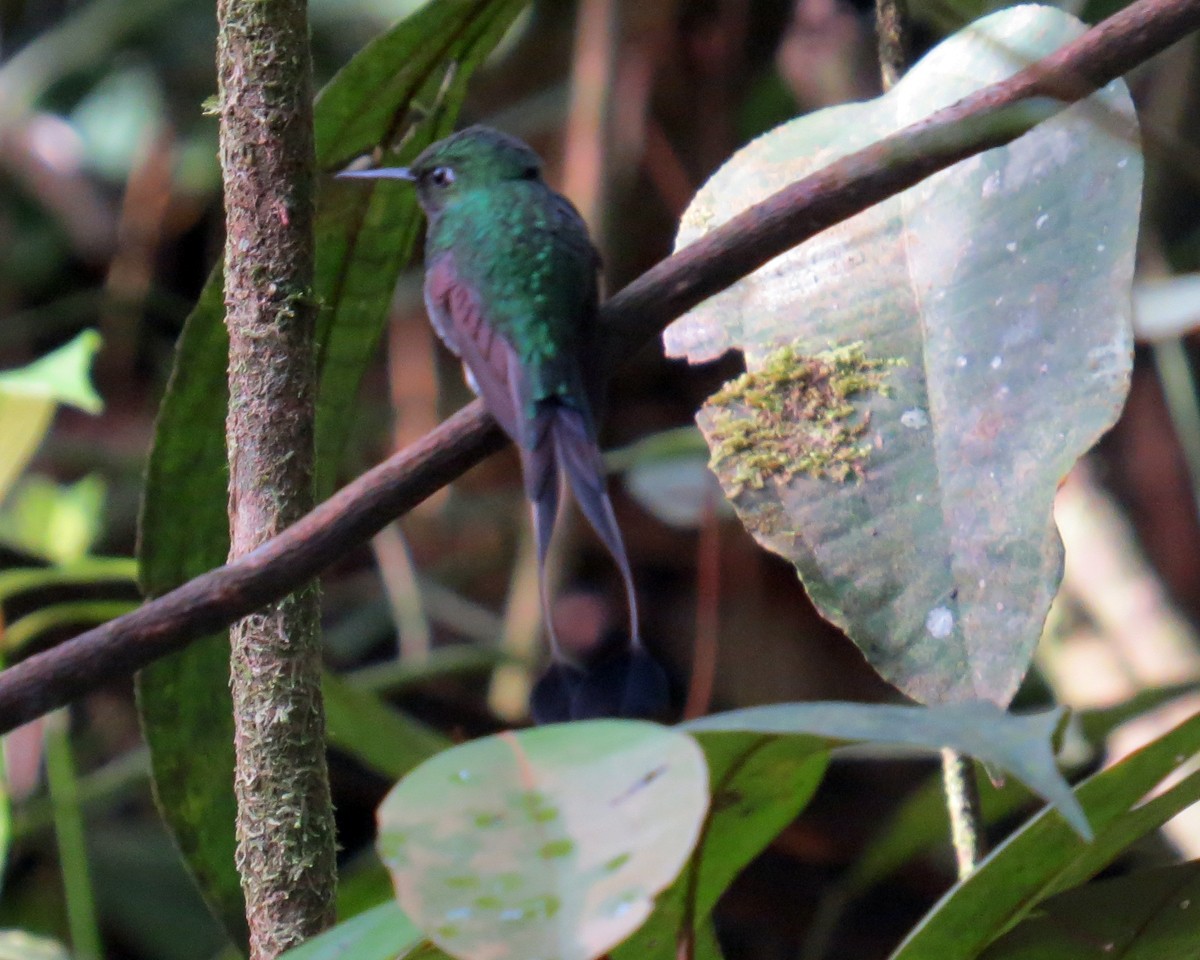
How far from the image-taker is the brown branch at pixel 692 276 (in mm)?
689

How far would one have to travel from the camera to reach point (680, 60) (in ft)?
10.4

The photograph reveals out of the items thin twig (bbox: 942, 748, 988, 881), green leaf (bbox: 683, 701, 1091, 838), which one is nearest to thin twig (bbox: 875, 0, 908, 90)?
thin twig (bbox: 942, 748, 988, 881)

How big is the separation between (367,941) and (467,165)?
3.30 ft

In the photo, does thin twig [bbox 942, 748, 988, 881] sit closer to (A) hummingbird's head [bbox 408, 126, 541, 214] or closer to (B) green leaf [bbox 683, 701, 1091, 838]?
(B) green leaf [bbox 683, 701, 1091, 838]

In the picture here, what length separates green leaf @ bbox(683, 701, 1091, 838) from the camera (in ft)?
1.67

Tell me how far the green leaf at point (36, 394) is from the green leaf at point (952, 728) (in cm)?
87

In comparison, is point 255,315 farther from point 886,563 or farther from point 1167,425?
point 1167,425

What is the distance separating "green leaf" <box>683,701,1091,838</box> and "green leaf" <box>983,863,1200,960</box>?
1.12 ft

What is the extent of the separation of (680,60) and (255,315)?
248cm

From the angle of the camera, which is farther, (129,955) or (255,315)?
(129,955)

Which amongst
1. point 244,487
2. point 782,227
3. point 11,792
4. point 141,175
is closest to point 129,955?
point 11,792

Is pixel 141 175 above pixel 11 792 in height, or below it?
above

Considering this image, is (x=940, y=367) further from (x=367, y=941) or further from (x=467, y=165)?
(x=467, y=165)

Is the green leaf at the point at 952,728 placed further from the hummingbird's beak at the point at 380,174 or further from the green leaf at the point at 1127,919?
the hummingbird's beak at the point at 380,174
